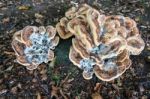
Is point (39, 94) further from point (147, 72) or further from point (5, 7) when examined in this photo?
point (5, 7)

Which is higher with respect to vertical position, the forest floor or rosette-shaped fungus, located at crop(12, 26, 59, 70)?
rosette-shaped fungus, located at crop(12, 26, 59, 70)

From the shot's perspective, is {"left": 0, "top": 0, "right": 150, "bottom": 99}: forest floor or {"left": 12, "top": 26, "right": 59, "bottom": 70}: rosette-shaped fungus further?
{"left": 0, "top": 0, "right": 150, "bottom": 99}: forest floor

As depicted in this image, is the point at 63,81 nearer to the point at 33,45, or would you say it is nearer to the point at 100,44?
the point at 33,45

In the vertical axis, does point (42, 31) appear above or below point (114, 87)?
above

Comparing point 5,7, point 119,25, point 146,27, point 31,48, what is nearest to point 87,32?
point 119,25

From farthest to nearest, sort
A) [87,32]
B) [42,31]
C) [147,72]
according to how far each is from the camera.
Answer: [147,72] < [42,31] < [87,32]

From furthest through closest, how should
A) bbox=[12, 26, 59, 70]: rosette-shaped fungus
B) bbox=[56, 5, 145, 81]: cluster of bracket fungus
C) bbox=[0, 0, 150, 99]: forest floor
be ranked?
1. bbox=[0, 0, 150, 99]: forest floor
2. bbox=[12, 26, 59, 70]: rosette-shaped fungus
3. bbox=[56, 5, 145, 81]: cluster of bracket fungus
